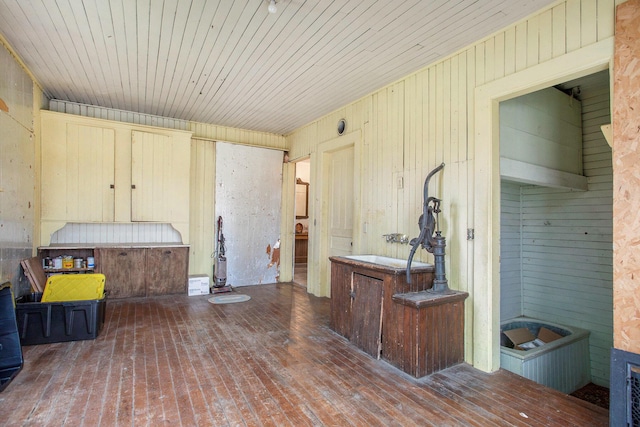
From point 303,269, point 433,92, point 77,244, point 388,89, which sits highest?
point 388,89

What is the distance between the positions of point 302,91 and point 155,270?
3.52 meters

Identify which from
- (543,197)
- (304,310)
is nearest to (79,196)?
(304,310)

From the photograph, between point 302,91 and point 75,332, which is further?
point 302,91

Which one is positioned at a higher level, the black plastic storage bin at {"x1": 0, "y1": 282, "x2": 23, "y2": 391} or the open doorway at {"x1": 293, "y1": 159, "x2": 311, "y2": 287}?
the open doorway at {"x1": 293, "y1": 159, "x2": 311, "y2": 287}

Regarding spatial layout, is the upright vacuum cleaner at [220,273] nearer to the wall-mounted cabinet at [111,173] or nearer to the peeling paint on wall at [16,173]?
the wall-mounted cabinet at [111,173]

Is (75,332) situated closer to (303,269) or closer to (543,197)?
(303,269)

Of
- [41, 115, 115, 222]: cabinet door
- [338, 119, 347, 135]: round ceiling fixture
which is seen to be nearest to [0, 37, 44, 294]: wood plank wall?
[41, 115, 115, 222]: cabinet door

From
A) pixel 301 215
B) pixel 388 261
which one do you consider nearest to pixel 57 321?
pixel 388 261

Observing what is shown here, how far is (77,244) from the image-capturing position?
4.72 metres

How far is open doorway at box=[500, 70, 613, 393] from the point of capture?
11.8 feet

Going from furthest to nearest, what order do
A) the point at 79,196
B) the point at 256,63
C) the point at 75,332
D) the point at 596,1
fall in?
the point at 79,196
the point at 256,63
the point at 75,332
the point at 596,1

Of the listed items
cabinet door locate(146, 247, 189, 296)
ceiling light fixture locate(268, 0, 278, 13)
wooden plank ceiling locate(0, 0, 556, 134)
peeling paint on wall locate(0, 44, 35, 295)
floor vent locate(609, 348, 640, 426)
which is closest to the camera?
floor vent locate(609, 348, 640, 426)

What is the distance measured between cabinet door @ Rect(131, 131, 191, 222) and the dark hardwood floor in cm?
208

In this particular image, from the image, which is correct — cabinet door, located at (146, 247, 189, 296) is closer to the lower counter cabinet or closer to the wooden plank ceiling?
the lower counter cabinet
